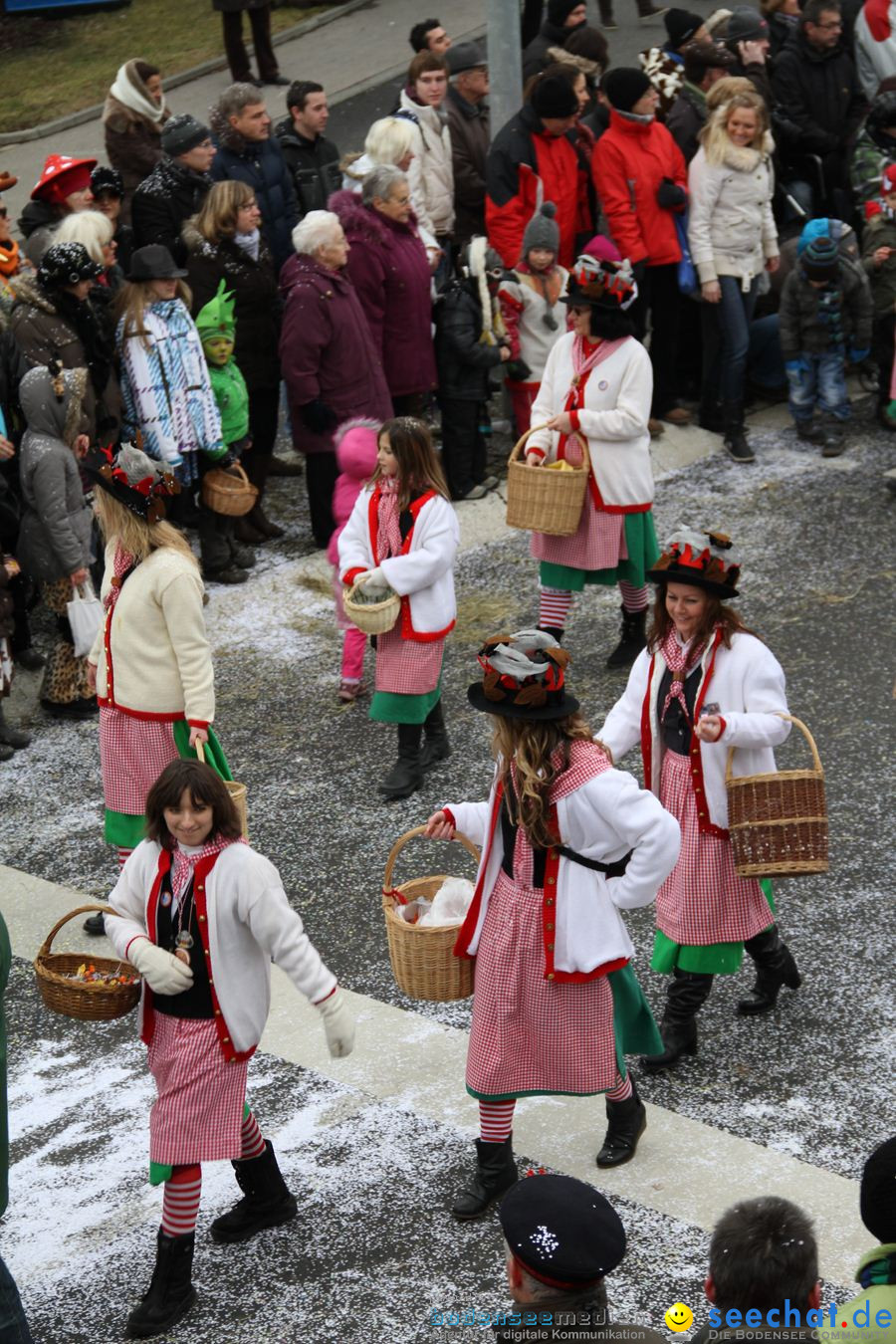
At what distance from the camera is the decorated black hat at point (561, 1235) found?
10.5 ft

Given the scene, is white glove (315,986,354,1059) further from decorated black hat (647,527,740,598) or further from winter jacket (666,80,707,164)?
winter jacket (666,80,707,164)

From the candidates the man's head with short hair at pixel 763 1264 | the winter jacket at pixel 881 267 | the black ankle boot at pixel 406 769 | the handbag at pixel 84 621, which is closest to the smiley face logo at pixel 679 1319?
the man's head with short hair at pixel 763 1264

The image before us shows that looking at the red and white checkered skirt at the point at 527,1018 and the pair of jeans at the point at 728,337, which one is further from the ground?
the red and white checkered skirt at the point at 527,1018

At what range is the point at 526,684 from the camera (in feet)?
16.0

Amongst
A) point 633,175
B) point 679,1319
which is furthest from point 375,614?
point 633,175

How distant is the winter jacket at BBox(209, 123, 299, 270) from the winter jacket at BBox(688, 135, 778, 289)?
2.48 m

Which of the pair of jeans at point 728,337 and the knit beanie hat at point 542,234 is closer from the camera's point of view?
the knit beanie hat at point 542,234

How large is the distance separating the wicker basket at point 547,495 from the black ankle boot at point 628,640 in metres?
0.64

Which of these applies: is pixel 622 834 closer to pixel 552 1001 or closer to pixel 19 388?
pixel 552 1001

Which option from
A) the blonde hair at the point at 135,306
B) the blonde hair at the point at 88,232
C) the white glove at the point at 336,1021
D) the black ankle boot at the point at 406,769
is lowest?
the black ankle boot at the point at 406,769

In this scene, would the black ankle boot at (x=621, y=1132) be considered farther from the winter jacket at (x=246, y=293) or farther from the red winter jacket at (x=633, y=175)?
the red winter jacket at (x=633, y=175)

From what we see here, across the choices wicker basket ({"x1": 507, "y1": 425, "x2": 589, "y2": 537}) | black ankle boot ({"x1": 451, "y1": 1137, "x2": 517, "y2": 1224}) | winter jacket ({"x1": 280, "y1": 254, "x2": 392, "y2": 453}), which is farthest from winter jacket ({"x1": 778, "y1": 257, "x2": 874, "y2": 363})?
black ankle boot ({"x1": 451, "y1": 1137, "x2": 517, "y2": 1224})

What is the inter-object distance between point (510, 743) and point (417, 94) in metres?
7.65

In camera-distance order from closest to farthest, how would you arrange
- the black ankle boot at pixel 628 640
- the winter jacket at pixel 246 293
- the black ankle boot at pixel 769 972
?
the black ankle boot at pixel 769 972 < the black ankle boot at pixel 628 640 < the winter jacket at pixel 246 293
